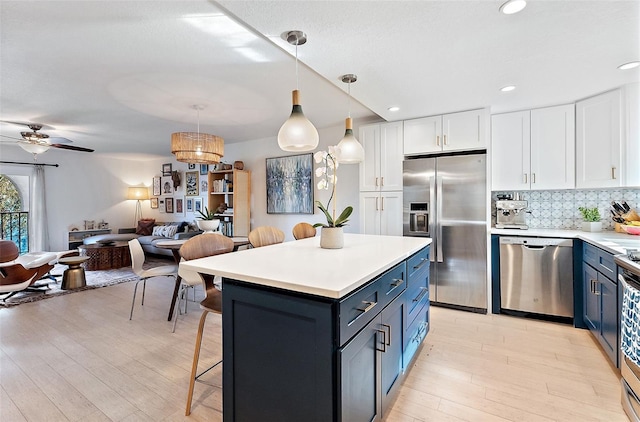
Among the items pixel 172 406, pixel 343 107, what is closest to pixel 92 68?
pixel 343 107

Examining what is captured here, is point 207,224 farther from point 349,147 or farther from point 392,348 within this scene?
point 392,348

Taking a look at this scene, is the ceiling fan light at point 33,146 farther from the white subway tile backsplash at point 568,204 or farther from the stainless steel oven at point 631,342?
the stainless steel oven at point 631,342

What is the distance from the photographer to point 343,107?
368 cm

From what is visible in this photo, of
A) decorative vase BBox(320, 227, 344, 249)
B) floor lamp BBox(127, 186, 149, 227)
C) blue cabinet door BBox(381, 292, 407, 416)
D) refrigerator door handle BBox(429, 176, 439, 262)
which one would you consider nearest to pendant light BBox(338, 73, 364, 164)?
decorative vase BBox(320, 227, 344, 249)

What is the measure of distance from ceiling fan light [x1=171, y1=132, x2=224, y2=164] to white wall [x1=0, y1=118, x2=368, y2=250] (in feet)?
5.78

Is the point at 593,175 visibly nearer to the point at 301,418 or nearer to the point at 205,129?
the point at 301,418

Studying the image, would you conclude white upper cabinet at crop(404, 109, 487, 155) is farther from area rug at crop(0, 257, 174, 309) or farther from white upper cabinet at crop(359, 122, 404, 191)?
area rug at crop(0, 257, 174, 309)

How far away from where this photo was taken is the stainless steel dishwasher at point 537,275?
293 centimetres

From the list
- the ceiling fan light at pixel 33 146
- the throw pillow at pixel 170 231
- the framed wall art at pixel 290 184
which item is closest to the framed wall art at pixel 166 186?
the throw pillow at pixel 170 231

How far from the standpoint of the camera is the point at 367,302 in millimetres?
1362

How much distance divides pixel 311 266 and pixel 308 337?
0.39 m

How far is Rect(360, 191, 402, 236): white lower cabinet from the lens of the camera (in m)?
3.73

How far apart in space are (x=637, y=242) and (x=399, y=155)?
2.27m

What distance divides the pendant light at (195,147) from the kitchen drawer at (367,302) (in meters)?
2.73
